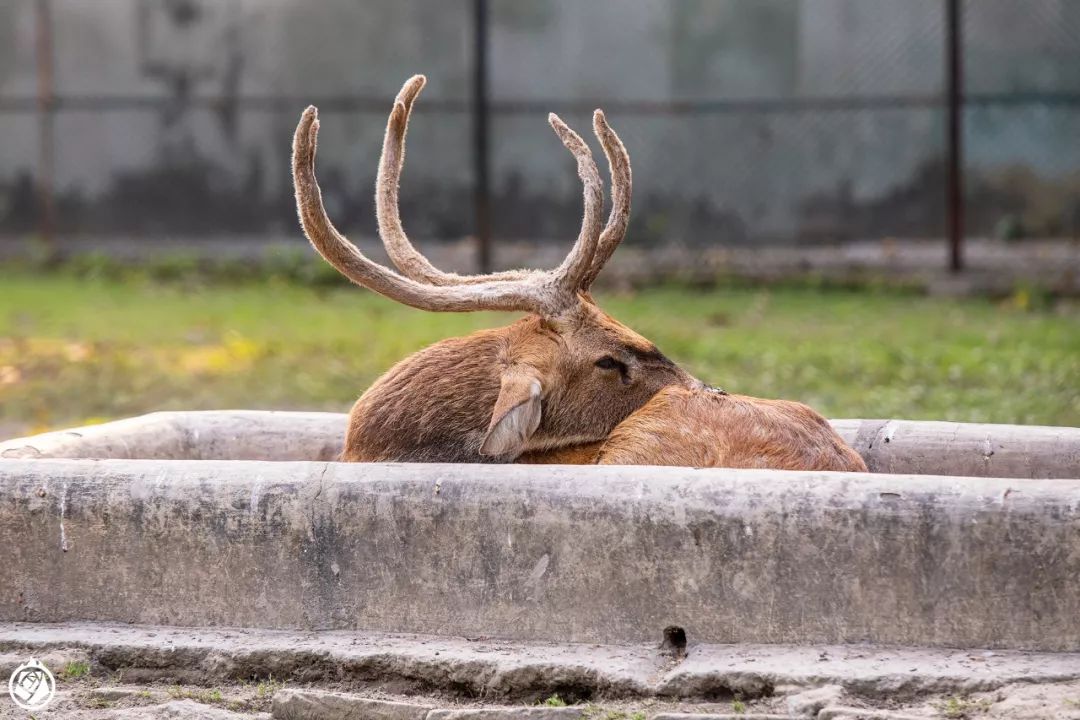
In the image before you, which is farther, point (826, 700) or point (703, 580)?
point (703, 580)

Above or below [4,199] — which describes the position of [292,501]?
below

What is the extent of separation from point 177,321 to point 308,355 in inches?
80.8

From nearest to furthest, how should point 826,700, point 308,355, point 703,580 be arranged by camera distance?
point 826,700, point 703,580, point 308,355

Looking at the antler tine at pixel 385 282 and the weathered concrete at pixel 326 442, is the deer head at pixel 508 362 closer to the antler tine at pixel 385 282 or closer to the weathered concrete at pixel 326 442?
the antler tine at pixel 385 282

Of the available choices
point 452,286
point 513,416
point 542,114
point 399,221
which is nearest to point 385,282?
point 452,286

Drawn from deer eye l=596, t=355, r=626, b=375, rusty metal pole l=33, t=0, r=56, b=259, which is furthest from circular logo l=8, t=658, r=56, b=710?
rusty metal pole l=33, t=0, r=56, b=259

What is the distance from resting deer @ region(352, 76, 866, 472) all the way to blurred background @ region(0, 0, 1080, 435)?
251 inches

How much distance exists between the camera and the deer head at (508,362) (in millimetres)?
4031

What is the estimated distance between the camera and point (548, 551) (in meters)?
3.59

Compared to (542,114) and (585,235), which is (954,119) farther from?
(585,235)

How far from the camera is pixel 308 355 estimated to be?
9.62 metres

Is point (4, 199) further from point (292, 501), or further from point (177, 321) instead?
point (292, 501)

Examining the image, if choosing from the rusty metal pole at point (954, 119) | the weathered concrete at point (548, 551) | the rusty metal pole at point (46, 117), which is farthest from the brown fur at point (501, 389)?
the rusty metal pole at point (46, 117)

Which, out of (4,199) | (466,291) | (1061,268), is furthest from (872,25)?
(466,291)
